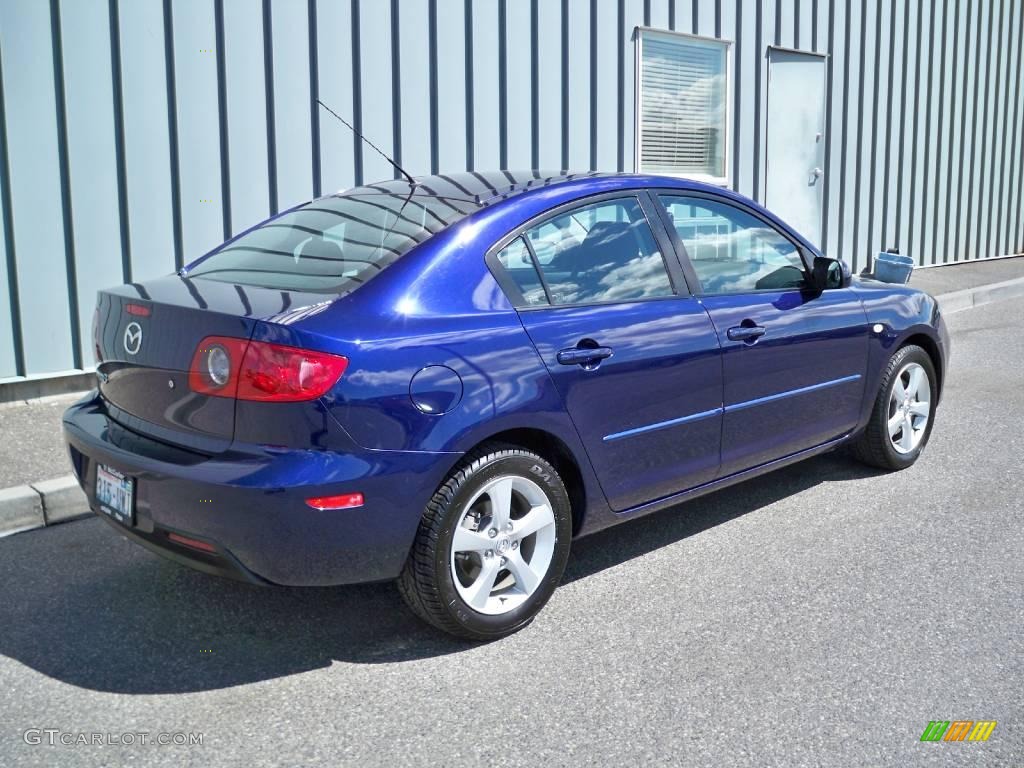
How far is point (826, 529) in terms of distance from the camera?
452 centimetres

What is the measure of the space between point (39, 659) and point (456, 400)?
157cm

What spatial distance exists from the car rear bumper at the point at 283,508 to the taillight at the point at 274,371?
5.1 inches

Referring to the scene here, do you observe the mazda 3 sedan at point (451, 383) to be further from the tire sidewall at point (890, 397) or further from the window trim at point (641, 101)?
the window trim at point (641, 101)

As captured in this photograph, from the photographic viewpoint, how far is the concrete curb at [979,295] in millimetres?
11289

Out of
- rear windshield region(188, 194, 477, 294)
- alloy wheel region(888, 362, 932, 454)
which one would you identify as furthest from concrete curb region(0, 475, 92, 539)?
alloy wheel region(888, 362, 932, 454)

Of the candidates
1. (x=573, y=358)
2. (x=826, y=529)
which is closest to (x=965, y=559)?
(x=826, y=529)

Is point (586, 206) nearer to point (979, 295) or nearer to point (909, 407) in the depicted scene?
point (909, 407)

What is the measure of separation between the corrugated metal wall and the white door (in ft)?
0.59

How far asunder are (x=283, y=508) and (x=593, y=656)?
1.11m

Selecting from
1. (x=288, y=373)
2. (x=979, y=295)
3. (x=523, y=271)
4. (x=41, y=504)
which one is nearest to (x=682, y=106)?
(x=979, y=295)

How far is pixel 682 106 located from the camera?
10.1 meters

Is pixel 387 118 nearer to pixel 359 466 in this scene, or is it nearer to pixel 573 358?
pixel 573 358

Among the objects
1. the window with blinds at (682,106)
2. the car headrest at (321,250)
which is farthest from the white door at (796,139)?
the car headrest at (321,250)

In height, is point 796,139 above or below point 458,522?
above
